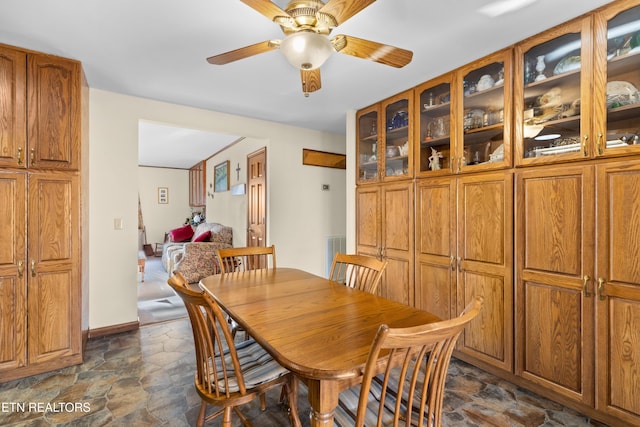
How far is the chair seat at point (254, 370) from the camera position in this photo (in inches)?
52.4

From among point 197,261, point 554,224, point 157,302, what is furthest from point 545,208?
point 197,261

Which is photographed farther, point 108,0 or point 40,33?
point 40,33

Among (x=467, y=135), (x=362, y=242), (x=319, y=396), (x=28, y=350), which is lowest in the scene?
(x=28, y=350)

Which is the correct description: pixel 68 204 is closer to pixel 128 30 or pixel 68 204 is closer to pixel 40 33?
pixel 40 33

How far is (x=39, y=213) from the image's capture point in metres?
2.24

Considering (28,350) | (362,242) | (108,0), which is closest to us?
(108,0)

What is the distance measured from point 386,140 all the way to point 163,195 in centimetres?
739

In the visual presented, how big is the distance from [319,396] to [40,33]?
277 centimetres

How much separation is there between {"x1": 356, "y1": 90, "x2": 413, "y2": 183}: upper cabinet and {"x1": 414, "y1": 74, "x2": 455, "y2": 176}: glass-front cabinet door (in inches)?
3.5

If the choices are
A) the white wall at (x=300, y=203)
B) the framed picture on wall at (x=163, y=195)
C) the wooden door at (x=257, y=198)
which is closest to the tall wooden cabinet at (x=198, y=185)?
the framed picture on wall at (x=163, y=195)

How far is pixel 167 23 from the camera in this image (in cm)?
189

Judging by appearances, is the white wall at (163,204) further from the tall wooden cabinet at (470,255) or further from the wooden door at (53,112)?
the tall wooden cabinet at (470,255)

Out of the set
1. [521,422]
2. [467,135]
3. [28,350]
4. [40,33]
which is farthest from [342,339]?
[40,33]

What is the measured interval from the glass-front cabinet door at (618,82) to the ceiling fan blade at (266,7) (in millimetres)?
1824
